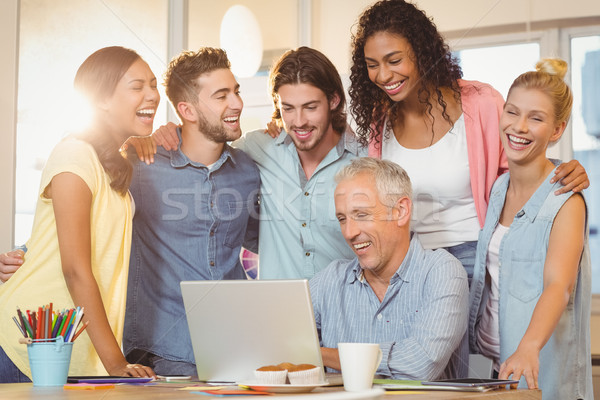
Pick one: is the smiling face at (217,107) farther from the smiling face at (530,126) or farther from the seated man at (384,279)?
the smiling face at (530,126)

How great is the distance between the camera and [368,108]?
1.90 metres

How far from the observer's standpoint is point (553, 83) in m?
1.54

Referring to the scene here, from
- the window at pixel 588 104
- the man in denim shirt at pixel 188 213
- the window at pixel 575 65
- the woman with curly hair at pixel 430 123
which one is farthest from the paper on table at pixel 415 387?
the window at pixel 588 104

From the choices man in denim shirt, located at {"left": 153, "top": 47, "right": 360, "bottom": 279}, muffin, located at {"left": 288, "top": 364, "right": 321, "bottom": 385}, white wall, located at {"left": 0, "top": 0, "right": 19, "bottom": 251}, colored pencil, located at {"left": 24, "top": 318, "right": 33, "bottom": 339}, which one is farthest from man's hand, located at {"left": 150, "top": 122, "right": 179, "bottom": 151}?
muffin, located at {"left": 288, "top": 364, "right": 321, "bottom": 385}

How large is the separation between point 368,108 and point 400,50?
0.18 meters

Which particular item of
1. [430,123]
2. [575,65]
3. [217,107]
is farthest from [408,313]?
[575,65]

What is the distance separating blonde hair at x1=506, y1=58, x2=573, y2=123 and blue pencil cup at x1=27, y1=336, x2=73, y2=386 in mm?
1074

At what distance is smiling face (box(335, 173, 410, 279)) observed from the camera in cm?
143

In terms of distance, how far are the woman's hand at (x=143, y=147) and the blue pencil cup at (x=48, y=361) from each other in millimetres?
816

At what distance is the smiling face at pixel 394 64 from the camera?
1.79m

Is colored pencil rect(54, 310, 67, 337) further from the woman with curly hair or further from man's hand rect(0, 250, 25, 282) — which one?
the woman with curly hair

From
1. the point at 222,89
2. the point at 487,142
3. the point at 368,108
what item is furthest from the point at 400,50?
the point at 222,89

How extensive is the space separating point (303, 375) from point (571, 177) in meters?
0.76

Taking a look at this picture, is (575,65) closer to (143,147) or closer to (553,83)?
(553,83)
